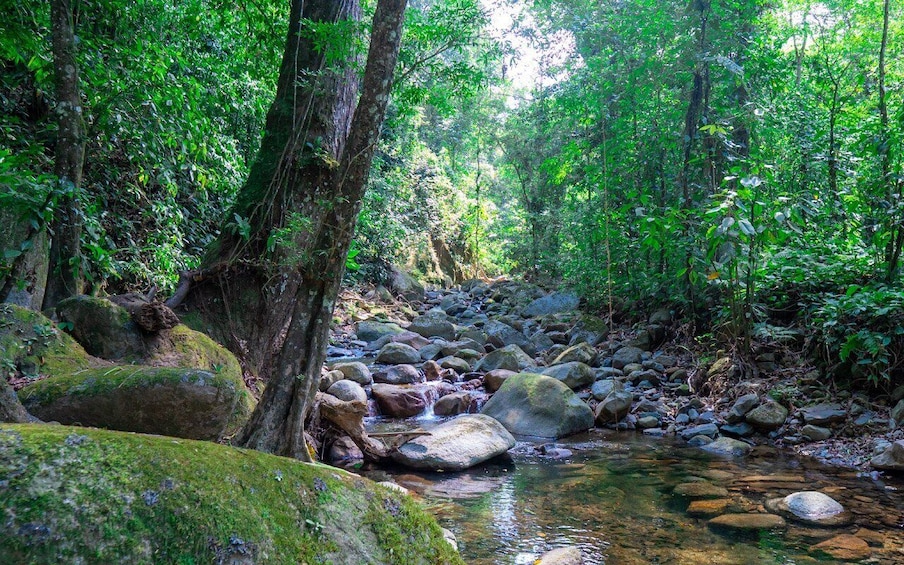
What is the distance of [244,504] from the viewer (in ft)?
6.32

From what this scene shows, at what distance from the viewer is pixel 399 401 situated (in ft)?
25.8

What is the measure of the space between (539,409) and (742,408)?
89.3 inches

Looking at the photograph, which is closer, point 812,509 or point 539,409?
point 812,509

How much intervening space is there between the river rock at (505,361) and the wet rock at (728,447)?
3.56m

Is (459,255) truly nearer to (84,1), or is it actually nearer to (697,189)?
(697,189)

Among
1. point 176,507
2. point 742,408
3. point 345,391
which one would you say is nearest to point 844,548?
point 742,408

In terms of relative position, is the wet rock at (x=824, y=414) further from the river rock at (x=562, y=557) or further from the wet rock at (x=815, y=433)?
the river rock at (x=562, y=557)

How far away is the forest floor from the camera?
19.5ft

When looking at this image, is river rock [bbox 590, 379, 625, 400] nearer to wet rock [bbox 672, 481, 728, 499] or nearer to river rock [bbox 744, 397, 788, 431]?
river rock [bbox 744, 397, 788, 431]

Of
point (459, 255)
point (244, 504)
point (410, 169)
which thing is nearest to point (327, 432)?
point (244, 504)

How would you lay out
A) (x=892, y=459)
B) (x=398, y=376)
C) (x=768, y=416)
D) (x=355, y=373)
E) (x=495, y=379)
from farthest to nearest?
(x=398, y=376), (x=495, y=379), (x=355, y=373), (x=768, y=416), (x=892, y=459)

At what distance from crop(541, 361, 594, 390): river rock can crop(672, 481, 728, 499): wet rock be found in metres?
3.34

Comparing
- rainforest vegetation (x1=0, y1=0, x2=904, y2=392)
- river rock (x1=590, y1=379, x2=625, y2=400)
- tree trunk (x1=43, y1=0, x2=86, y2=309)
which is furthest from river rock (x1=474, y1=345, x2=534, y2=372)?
tree trunk (x1=43, y1=0, x2=86, y2=309)

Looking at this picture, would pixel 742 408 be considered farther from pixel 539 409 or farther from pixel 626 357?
pixel 626 357
